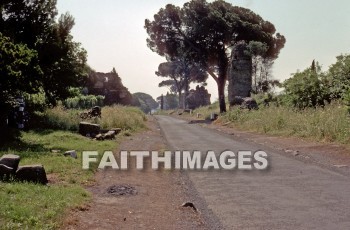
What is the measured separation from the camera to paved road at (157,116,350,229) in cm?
613

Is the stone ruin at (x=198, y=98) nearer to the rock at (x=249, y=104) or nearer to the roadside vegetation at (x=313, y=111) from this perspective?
the rock at (x=249, y=104)

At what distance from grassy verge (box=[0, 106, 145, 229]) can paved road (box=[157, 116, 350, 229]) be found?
2.73 meters

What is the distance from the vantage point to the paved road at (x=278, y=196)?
20.1 feet

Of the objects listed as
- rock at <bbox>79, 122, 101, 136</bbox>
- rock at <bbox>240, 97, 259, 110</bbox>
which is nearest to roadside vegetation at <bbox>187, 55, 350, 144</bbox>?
rock at <bbox>240, 97, 259, 110</bbox>

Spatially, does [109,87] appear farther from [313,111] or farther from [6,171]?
[6,171]

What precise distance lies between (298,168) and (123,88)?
188ft

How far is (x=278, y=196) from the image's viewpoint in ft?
25.6

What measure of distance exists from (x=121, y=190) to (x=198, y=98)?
66519 mm

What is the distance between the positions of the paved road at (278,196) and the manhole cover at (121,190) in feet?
5.03

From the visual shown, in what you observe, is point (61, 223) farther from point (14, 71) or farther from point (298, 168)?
point (14, 71)

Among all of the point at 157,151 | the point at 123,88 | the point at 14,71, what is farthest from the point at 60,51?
the point at 123,88

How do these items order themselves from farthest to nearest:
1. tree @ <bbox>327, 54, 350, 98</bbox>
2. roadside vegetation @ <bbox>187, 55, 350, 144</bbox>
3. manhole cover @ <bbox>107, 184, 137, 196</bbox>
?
tree @ <bbox>327, 54, 350, 98</bbox>
roadside vegetation @ <bbox>187, 55, 350, 144</bbox>
manhole cover @ <bbox>107, 184, 137, 196</bbox>

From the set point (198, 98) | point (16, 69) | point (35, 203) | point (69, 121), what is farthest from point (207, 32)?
point (35, 203)

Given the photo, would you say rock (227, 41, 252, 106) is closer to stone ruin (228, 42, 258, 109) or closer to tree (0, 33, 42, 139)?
stone ruin (228, 42, 258, 109)
